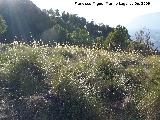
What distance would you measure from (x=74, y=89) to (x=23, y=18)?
6925cm

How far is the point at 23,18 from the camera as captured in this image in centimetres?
7625

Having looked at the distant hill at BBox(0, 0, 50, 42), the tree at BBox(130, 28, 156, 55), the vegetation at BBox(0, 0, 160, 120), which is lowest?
the distant hill at BBox(0, 0, 50, 42)

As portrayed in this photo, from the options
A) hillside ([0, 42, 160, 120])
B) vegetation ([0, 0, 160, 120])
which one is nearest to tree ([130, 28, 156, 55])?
vegetation ([0, 0, 160, 120])

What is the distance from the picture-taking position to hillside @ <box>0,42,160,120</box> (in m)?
8.21

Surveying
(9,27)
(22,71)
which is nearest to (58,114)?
(22,71)

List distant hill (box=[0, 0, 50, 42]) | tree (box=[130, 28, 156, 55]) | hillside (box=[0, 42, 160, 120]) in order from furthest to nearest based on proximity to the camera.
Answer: distant hill (box=[0, 0, 50, 42]) → tree (box=[130, 28, 156, 55]) → hillside (box=[0, 42, 160, 120])

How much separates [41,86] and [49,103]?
796 millimetres

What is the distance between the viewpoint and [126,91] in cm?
933

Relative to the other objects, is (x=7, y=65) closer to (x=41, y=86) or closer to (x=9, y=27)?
(x=41, y=86)

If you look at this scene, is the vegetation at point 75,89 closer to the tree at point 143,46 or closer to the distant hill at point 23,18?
the tree at point 143,46

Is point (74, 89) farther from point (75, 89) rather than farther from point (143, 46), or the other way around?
point (143, 46)

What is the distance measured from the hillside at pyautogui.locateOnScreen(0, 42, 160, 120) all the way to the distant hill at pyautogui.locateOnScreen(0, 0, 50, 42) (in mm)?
61666

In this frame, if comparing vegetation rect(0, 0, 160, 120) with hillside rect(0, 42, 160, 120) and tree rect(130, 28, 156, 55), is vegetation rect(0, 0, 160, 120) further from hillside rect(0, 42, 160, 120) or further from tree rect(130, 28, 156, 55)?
tree rect(130, 28, 156, 55)

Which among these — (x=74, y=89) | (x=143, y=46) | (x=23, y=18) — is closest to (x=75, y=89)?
(x=74, y=89)
